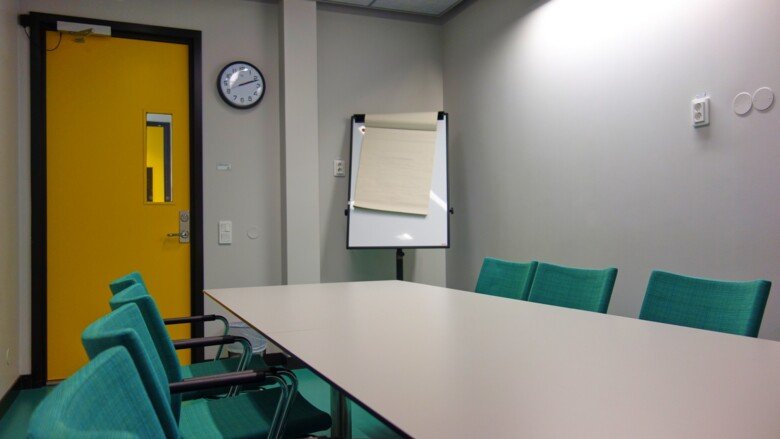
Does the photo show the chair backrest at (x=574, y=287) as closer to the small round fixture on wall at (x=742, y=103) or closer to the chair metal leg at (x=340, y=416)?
the small round fixture on wall at (x=742, y=103)

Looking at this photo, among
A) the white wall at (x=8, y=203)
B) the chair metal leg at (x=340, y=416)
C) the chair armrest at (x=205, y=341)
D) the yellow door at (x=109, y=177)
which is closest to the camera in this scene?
the chair metal leg at (x=340, y=416)

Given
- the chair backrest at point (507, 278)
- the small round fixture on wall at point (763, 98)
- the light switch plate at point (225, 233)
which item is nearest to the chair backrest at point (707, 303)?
the chair backrest at point (507, 278)

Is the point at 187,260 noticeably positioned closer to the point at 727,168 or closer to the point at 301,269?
the point at 301,269

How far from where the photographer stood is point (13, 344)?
3.50 metres

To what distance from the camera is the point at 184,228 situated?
13.8ft

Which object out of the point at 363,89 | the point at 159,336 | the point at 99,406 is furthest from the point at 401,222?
the point at 99,406

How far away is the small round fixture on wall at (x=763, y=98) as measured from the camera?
94.0 inches

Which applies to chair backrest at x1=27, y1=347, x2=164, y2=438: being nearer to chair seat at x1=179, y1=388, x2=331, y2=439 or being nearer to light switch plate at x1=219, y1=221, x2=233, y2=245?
chair seat at x1=179, y1=388, x2=331, y2=439

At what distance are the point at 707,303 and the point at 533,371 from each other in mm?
1092

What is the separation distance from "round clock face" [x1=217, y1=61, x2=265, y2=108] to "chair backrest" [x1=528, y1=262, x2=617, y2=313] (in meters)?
2.66

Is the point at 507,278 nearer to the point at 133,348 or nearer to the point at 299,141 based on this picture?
the point at 299,141

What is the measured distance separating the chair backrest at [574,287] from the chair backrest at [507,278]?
85mm

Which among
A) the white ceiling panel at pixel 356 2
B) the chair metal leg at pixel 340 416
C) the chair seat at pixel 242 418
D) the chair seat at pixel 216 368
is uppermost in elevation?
the white ceiling panel at pixel 356 2

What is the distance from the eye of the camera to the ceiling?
15.1 feet
